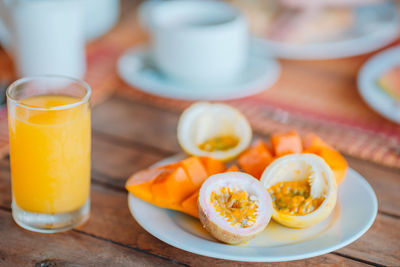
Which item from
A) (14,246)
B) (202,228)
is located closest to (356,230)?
(202,228)

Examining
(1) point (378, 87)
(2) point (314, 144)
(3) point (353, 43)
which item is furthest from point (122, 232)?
(3) point (353, 43)

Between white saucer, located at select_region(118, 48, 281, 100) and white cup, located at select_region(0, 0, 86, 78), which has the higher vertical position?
white cup, located at select_region(0, 0, 86, 78)

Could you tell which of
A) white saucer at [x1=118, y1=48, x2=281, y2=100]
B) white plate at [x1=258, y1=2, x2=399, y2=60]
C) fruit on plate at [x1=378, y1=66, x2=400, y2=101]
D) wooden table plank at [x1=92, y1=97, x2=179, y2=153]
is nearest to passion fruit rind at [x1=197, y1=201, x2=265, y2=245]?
wooden table plank at [x1=92, y1=97, x2=179, y2=153]

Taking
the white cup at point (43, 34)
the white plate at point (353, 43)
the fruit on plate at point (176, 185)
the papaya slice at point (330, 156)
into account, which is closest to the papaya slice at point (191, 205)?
the fruit on plate at point (176, 185)

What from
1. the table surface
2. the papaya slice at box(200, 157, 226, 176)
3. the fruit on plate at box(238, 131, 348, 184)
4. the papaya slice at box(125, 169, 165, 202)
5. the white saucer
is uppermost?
the fruit on plate at box(238, 131, 348, 184)

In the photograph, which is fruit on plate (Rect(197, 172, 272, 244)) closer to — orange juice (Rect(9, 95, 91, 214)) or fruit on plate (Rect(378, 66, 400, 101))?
orange juice (Rect(9, 95, 91, 214))

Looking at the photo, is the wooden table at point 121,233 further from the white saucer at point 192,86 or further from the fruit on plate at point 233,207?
the white saucer at point 192,86

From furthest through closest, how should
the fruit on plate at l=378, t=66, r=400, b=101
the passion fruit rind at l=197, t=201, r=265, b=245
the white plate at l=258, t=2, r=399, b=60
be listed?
the white plate at l=258, t=2, r=399, b=60
the fruit on plate at l=378, t=66, r=400, b=101
the passion fruit rind at l=197, t=201, r=265, b=245
